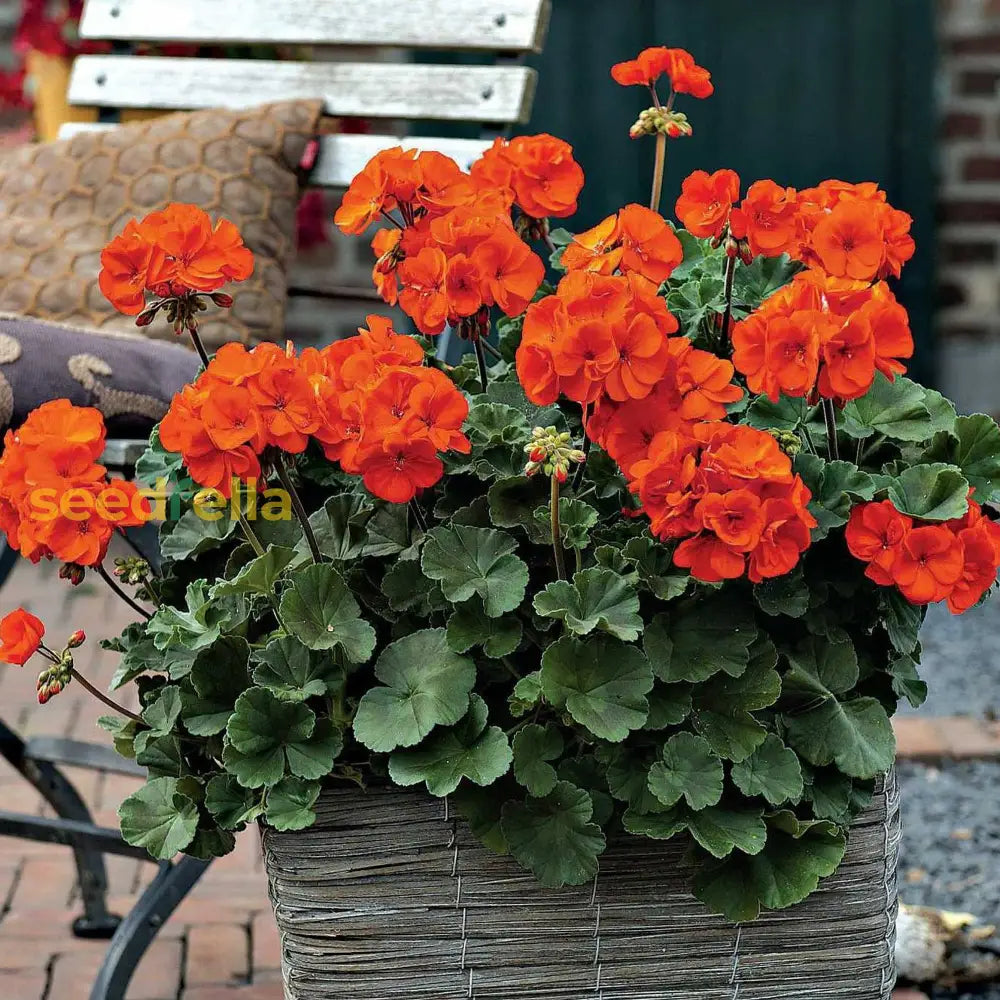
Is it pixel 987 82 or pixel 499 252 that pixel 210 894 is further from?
pixel 987 82

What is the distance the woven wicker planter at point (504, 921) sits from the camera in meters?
1.14

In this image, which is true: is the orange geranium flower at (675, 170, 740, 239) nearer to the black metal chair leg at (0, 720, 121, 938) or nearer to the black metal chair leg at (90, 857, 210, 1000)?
the black metal chair leg at (90, 857, 210, 1000)

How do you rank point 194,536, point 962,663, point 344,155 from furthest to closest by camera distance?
point 962,663, point 344,155, point 194,536

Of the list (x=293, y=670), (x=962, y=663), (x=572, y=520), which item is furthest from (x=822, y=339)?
(x=962, y=663)

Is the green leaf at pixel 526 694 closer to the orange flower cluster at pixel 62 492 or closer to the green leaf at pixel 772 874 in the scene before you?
the green leaf at pixel 772 874

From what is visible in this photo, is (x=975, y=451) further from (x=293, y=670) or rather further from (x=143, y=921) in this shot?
(x=143, y=921)

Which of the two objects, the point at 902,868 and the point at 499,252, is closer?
the point at 499,252

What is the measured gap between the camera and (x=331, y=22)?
94.0 inches

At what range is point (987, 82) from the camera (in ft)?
12.9

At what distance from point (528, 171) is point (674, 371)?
0.31 m

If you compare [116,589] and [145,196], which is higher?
[145,196]

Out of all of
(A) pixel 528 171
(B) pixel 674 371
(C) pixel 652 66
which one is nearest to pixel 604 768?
(B) pixel 674 371

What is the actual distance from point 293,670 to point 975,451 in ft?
1.86

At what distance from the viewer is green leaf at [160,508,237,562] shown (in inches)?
50.3
